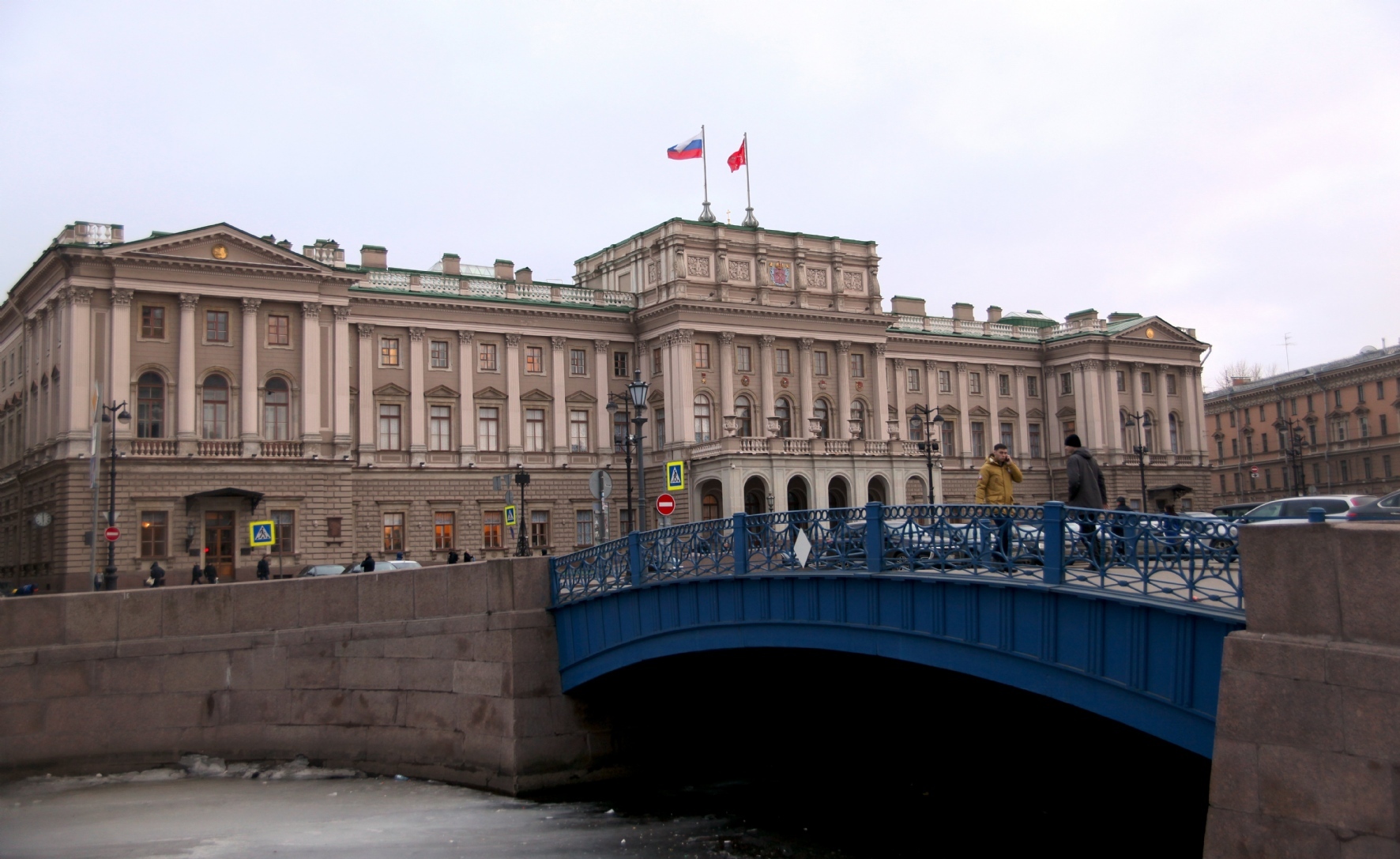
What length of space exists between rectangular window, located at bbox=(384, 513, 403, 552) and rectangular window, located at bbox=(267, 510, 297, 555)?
643 centimetres

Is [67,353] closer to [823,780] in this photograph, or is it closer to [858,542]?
[823,780]

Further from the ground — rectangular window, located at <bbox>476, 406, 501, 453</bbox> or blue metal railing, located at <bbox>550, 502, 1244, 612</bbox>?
rectangular window, located at <bbox>476, 406, 501, 453</bbox>

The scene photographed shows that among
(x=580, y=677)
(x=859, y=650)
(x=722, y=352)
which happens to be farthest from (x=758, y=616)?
(x=722, y=352)

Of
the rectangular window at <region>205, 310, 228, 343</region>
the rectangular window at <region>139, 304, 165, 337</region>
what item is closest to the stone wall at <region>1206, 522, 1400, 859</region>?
the rectangular window at <region>139, 304, 165, 337</region>

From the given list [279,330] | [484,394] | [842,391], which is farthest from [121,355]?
[842,391]

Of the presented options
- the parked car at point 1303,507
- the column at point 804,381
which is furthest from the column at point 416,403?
the parked car at point 1303,507

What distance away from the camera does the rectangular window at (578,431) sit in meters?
68.6

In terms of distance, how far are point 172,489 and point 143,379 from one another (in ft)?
16.7

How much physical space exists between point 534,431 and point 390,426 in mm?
7991

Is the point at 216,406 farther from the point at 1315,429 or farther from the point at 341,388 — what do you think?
the point at 1315,429

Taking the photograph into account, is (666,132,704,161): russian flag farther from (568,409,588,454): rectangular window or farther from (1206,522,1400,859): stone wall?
(1206,522,1400,859): stone wall

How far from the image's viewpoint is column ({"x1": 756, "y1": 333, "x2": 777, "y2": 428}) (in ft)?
232

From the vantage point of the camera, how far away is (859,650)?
16359 millimetres

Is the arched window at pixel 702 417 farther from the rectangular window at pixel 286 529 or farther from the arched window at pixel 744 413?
the rectangular window at pixel 286 529
